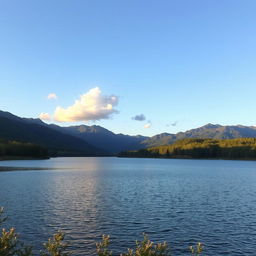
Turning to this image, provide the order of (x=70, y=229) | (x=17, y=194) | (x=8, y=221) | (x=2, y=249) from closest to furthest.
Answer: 1. (x=2, y=249)
2. (x=70, y=229)
3. (x=8, y=221)
4. (x=17, y=194)

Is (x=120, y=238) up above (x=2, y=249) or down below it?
below

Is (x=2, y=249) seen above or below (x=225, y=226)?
above

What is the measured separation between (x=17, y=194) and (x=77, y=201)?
19.3 metres

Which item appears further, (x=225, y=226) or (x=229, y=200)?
(x=229, y=200)

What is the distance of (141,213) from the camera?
184 feet

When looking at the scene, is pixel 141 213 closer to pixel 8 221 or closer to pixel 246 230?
pixel 246 230

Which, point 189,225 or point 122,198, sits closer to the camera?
point 189,225

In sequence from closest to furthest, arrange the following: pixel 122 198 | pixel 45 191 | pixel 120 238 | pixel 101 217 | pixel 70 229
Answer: pixel 120 238
pixel 70 229
pixel 101 217
pixel 122 198
pixel 45 191

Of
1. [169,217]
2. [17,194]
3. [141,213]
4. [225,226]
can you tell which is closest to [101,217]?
[141,213]

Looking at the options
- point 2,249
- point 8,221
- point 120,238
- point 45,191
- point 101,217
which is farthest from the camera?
point 45,191

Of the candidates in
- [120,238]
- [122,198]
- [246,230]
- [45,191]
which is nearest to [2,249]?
[120,238]

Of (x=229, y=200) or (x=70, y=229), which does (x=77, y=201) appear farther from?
(x=229, y=200)

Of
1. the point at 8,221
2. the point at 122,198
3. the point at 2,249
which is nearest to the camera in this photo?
the point at 2,249

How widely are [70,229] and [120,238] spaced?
8376 millimetres
